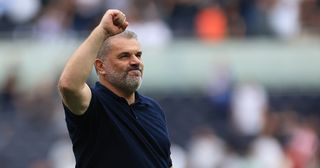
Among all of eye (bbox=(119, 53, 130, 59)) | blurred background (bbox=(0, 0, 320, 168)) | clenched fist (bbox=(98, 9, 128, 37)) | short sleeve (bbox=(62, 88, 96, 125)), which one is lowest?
blurred background (bbox=(0, 0, 320, 168))

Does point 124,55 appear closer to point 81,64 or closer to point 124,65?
point 124,65

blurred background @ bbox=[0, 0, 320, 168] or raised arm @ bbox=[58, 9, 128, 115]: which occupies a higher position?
raised arm @ bbox=[58, 9, 128, 115]

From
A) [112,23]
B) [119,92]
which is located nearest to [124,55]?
[119,92]

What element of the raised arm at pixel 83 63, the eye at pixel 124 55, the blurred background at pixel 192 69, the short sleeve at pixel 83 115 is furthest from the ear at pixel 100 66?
the blurred background at pixel 192 69

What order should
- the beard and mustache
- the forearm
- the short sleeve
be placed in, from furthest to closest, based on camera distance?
the beard and mustache → the short sleeve → the forearm

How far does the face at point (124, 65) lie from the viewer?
21.5 ft

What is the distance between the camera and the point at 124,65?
656cm

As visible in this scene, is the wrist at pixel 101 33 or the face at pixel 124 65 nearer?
the wrist at pixel 101 33

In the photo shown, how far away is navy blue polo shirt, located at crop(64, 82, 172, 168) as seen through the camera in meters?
6.42

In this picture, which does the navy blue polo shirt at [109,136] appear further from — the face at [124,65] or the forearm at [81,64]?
the forearm at [81,64]

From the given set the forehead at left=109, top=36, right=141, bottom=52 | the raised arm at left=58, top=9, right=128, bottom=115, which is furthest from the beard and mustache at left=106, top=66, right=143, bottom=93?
the raised arm at left=58, top=9, right=128, bottom=115

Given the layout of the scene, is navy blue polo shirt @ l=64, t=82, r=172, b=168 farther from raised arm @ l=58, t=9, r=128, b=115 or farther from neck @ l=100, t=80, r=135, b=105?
raised arm @ l=58, t=9, r=128, b=115

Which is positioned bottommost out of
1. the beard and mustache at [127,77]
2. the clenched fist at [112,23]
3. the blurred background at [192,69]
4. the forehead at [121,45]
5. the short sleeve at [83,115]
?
the blurred background at [192,69]

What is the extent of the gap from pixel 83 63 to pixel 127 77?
0.45 m
